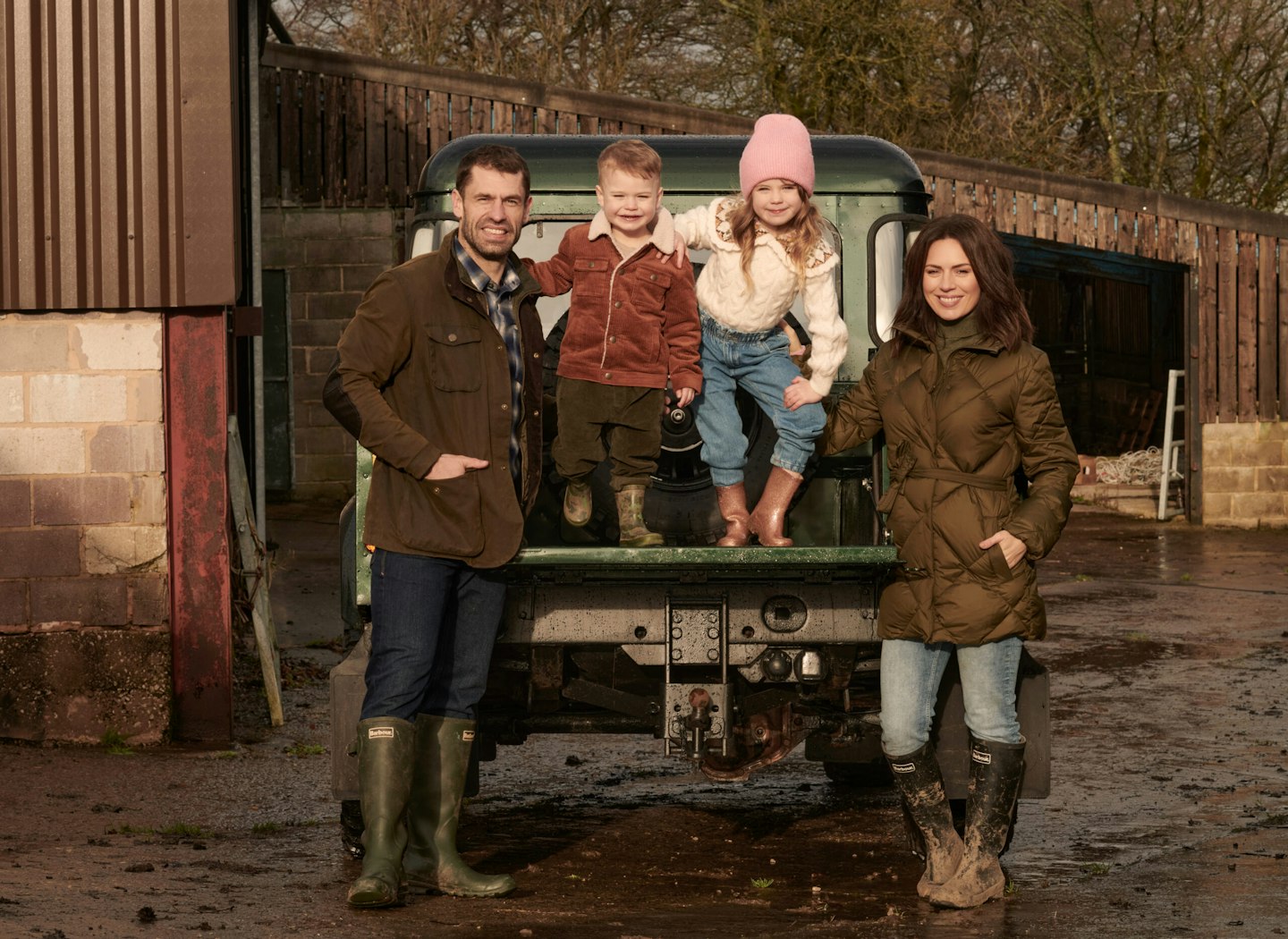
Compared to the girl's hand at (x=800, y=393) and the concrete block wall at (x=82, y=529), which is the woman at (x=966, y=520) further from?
the concrete block wall at (x=82, y=529)

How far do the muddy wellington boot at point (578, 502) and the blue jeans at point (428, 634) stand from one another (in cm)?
49

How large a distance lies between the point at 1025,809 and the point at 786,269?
8.11 ft

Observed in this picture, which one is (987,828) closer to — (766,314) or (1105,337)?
(766,314)

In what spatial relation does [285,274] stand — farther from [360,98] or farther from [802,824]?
[802,824]

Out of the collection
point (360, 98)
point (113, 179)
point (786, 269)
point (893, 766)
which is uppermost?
point (360, 98)

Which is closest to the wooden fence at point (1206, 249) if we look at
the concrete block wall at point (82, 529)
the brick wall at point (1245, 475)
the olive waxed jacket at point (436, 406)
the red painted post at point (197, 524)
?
the brick wall at point (1245, 475)

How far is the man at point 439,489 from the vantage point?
5441 millimetres

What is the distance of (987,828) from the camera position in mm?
5566

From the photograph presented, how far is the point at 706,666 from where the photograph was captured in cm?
593

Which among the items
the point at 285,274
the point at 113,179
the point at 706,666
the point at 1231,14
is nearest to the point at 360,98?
the point at 285,274

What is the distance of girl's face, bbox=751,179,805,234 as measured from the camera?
589 centimetres

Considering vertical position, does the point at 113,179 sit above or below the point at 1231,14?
below

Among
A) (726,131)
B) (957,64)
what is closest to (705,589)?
(726,131)

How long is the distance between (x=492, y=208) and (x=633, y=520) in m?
1.07
